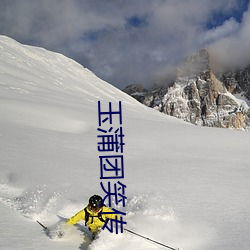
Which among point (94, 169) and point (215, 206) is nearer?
point (215, 206)

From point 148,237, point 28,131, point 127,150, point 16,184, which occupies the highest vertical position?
point 28,131

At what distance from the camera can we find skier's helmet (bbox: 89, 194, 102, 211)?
5535mm

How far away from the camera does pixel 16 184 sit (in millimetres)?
7797

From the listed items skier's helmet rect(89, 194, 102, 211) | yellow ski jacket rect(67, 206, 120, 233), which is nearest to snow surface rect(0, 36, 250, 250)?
yellow ski jacket rect(67, 206, 120, 233)

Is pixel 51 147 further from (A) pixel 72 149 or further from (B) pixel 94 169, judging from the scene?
(B) pixel 94 169

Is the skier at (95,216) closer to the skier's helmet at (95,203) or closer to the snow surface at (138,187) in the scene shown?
the skier's helmet at (95,203)

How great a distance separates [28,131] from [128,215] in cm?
820

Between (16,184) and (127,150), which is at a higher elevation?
(127,150)

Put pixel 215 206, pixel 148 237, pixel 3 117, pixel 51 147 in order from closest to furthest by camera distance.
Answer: pixel 148 237
pixel 215 206
pixel 51 147
pixel 3 117

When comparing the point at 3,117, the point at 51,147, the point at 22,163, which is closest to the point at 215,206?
the point at 22,163

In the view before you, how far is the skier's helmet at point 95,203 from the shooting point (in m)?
5.54

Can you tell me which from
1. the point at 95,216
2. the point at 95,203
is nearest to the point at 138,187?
the point at 95,216

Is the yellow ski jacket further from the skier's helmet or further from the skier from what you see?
the skier's helmet

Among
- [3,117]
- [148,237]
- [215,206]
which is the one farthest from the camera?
[3,117]
